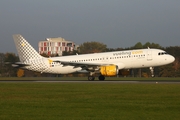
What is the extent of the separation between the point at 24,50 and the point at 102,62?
10989 millimetres

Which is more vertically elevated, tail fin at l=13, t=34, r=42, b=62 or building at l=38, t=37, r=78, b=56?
building at l=38, t=37, r=78, b=56

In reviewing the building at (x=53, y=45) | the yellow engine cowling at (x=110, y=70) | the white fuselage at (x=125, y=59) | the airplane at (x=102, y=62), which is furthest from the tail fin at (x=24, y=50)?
the building at (x=53, y=45)

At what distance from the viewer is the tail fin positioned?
52906 millimetres

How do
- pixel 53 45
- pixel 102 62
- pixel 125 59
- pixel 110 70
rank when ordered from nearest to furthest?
pixel 110 70 < pixel 125 59 < pixel 102 62 < pixel 53 45

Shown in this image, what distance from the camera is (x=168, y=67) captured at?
84.8 metres

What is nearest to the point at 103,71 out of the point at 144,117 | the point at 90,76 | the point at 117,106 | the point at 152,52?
the point at 90,76

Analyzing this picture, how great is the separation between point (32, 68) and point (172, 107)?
3673 cm

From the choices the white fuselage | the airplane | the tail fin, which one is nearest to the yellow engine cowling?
the airplane

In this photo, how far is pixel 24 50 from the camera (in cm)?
5312

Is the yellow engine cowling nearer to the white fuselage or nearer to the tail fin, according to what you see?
the white fuselage

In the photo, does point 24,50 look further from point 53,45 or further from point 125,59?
point 53,45

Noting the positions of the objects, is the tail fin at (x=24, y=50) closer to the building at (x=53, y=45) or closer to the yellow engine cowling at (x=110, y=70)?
the yellow engine cowling at (x=110, y=70)

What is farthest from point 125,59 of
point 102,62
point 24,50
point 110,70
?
point 24,50

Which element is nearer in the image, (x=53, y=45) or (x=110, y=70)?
(x=110, y=70)
